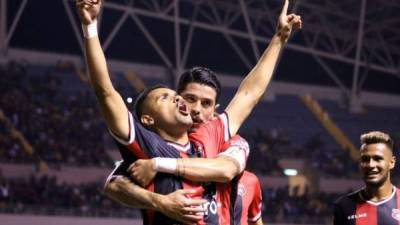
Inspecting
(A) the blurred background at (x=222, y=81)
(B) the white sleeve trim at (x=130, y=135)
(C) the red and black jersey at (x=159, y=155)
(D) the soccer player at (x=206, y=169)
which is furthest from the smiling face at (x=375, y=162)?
(A) the blurred background at (x=222, y=81)

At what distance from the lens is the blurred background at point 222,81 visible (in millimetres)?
20812

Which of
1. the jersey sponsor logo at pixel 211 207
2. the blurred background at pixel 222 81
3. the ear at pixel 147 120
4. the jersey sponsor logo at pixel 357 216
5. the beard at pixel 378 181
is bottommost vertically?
the jersey sponsor logo at pixel 211 207

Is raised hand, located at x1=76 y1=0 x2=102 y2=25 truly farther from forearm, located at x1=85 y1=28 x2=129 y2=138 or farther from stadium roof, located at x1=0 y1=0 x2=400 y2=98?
stadium roof, located at x1=0 y1=0 x2=400 y2=98

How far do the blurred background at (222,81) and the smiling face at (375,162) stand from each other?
41.9ft

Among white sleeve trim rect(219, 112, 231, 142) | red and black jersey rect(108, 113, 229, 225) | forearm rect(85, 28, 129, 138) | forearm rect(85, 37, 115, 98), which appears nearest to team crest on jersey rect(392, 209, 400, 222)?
white sleeve trim rect(219, 112, 231, 142)

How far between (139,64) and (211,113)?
23557 mm

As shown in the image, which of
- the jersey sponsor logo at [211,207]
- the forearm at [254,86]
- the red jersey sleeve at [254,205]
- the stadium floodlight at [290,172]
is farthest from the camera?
the stadium floodlight at [290,172]

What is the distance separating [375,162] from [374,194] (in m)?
0.30

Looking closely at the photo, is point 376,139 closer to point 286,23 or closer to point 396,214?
point 396,214

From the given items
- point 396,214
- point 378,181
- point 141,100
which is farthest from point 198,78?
point 396,214

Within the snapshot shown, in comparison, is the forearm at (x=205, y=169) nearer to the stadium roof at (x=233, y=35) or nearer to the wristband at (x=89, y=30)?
the wristband at (x=89, y=30)

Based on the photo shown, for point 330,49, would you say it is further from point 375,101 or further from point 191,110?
point 191,110

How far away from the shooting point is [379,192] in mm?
5324

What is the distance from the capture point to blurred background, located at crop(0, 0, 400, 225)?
20.8 meters
